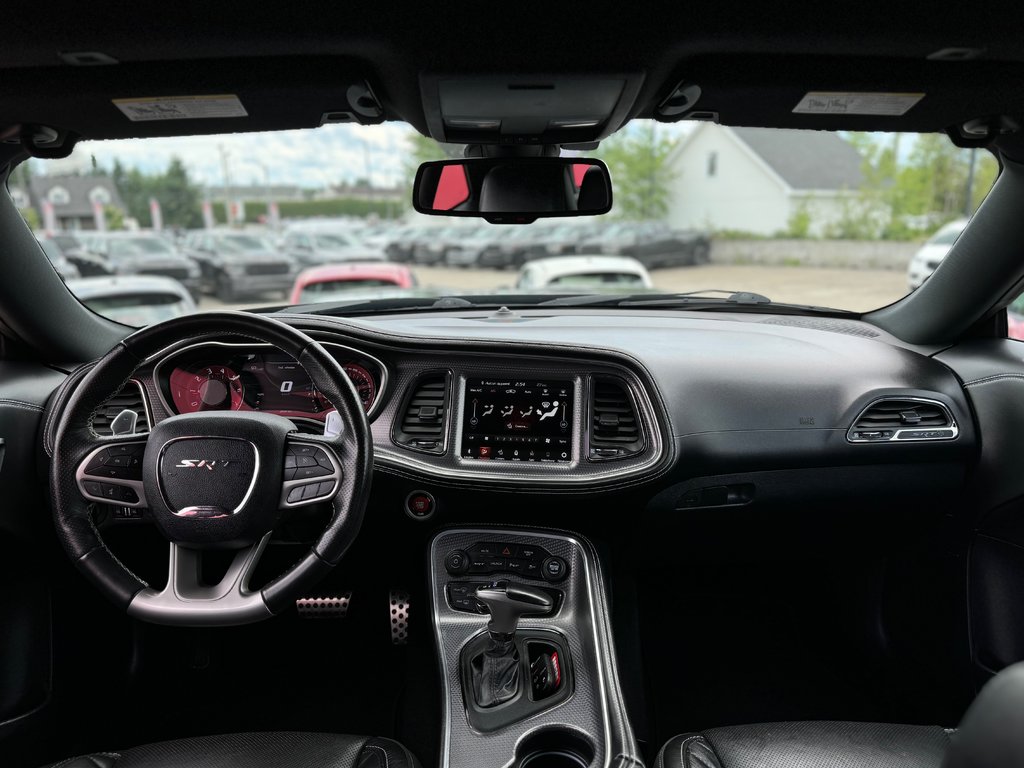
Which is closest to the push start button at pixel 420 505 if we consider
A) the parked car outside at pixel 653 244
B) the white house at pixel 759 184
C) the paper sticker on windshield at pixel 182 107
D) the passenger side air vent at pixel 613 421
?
the passenger side air vent at pixel 613 421

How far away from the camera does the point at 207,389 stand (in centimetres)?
262

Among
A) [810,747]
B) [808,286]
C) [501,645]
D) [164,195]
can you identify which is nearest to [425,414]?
[501,645]

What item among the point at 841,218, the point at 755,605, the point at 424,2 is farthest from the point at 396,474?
the point at 841,218

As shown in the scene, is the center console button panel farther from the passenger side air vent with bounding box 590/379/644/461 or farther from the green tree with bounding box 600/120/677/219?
the green tree with bounding box 600/120/677/219

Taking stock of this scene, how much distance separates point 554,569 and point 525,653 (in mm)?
301

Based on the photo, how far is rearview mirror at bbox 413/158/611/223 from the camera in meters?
2.50

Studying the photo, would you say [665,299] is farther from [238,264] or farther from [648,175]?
[238,264]

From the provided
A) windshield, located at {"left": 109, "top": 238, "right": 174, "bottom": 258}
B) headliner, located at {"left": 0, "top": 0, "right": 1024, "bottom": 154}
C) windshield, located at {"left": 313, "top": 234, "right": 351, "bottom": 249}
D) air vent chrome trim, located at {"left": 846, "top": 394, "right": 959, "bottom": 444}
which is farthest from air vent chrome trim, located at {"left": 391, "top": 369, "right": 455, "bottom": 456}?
windshield, located at {"left": 313, "top": 234, "right": 351, "bottom": 249}

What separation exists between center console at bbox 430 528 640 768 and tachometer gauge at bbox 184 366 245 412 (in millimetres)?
841

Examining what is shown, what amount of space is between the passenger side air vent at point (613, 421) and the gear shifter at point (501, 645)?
0.53 meters

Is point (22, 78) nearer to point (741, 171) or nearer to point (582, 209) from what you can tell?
point (582, 209)

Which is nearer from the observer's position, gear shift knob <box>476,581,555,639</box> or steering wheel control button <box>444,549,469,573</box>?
gear shift knob <box>476,581,555,639</box>

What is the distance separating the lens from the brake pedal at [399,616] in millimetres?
3207

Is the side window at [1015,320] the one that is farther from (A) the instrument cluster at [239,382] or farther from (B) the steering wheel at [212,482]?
(B) the steering wheel at [212,482]
